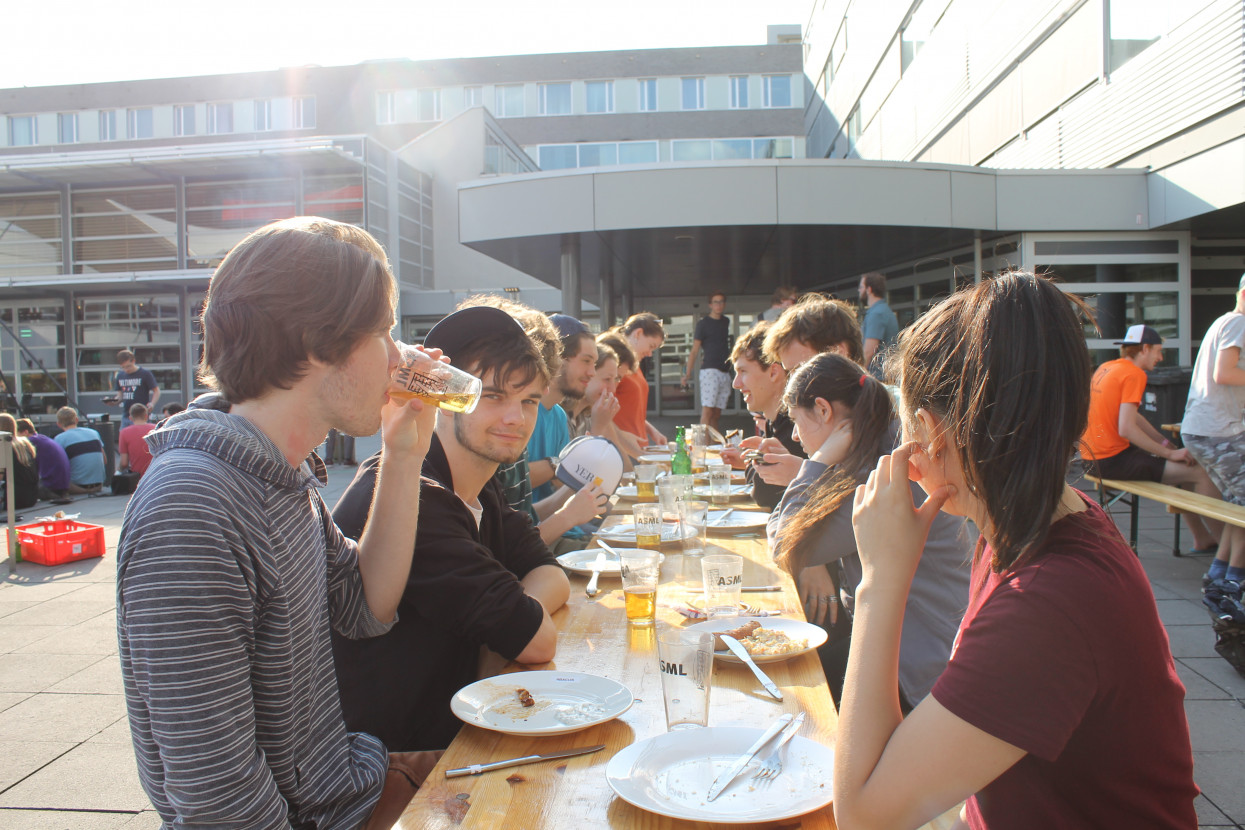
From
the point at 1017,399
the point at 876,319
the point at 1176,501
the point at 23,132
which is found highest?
the point at 23,132

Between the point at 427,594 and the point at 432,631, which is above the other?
the point at 427,594

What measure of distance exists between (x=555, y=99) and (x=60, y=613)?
100 ft

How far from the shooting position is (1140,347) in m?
7.22

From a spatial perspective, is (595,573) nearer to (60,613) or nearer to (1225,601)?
(1225,601)

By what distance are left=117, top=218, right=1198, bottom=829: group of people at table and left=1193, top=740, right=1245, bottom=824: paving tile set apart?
2.14 m

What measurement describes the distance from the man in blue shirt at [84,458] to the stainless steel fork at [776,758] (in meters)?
11.3

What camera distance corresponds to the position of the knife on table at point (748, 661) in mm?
1633

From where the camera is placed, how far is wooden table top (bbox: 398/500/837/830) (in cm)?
122

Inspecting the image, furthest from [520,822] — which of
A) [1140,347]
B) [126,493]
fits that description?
[126,493]

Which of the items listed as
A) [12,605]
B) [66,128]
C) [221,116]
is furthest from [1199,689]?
[66,128]

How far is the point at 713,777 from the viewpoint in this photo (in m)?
1.31

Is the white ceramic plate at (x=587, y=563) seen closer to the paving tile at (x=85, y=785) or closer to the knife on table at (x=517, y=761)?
the knife on table at (x=517, y=761)

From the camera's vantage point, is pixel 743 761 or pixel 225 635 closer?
pixel 225 635

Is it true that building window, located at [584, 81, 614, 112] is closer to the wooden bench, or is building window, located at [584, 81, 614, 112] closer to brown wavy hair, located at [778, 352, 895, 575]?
the wooden bench
